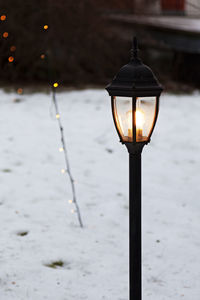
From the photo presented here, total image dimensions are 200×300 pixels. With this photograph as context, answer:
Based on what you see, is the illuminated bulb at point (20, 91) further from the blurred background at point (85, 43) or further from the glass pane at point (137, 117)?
the glass pane at point (137, 117)

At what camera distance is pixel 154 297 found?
3.66m

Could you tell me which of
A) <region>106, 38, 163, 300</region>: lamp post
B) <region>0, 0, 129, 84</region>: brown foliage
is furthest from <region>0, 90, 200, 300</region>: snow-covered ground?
<region>0, 0, 129, 84</region>: brown foliage

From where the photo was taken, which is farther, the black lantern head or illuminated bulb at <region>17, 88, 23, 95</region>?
illuminated bulb at <region>17, 88, 23, 95</region>

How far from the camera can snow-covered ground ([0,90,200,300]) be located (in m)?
3.82

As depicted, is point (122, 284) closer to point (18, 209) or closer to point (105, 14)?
point (18, 209)

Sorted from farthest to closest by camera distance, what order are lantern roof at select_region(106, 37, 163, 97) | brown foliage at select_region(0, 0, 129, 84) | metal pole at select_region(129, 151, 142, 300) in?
brown foliage at select_region(0, 0, 129, 84) < metal pole at select_region(129, 151, 142, 300) < lantern roof at select_region(106, 37, 163, 97)

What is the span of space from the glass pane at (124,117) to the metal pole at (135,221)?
0.13m

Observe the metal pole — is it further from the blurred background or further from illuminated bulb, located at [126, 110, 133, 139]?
the blurred background

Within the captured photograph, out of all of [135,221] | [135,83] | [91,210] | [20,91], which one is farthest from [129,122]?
[20,91]

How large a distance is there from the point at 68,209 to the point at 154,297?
1.78 m

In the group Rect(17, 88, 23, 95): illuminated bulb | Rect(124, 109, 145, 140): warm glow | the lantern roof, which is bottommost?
Rect(17, 88, 23, 95): illuminated bulb

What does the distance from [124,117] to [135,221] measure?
0.66m

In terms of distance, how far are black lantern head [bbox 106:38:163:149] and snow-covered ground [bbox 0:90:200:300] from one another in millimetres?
1509

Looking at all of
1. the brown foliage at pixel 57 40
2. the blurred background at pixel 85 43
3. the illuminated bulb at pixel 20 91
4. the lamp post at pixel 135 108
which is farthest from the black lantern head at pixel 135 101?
the illuminated bulb at pixel 20 91
